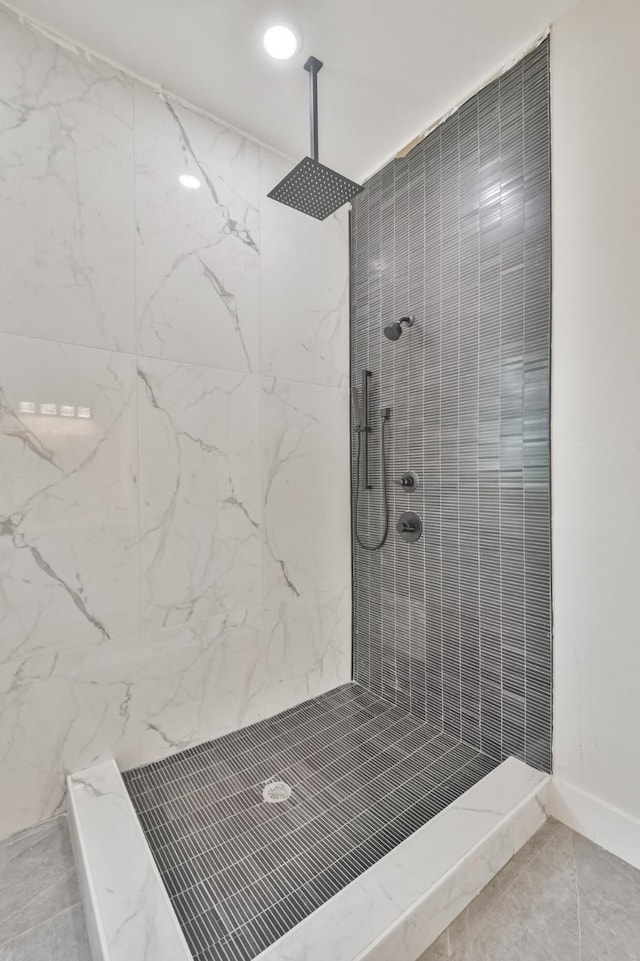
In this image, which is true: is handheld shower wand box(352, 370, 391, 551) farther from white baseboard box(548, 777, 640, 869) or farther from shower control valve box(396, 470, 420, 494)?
white baseboard box(548, 777, 640, 869)

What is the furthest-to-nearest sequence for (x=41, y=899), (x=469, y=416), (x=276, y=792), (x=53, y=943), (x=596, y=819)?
(x=469, y=416) < (x=276, y=792) < (x=596, y=819) < (x=41, y=899) < (x=53, y=943)

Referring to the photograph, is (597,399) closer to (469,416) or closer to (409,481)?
(469,416)

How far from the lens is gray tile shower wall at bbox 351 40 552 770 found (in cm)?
149

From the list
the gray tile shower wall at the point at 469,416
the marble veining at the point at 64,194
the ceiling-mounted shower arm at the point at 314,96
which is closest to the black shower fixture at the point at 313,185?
the ceiling-mounted shower arm at the point at 314,96

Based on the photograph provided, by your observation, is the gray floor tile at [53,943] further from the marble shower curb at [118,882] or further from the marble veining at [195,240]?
the marble veining at [195,240]

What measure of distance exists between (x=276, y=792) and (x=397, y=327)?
1776mm

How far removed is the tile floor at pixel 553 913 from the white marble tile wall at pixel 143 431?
101 centimetres

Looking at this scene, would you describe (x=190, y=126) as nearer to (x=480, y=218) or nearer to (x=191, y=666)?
(x=480, y=218)

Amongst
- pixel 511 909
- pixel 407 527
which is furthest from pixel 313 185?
pixel 511 909

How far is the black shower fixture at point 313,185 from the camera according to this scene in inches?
57.6

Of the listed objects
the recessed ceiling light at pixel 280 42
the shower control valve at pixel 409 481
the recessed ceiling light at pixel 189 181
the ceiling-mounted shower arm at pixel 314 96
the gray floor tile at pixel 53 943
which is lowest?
the gray floor tile at pixel 53 943

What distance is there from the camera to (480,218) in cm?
165

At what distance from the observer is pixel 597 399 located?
1.34m

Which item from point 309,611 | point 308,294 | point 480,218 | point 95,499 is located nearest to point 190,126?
point 308,294
